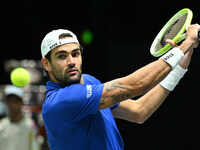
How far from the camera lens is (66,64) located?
2.35 metres

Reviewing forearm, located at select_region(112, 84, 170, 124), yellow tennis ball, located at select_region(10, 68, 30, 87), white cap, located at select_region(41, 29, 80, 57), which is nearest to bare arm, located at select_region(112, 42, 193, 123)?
forearm, located at select_region(112, 84, 170, 124)

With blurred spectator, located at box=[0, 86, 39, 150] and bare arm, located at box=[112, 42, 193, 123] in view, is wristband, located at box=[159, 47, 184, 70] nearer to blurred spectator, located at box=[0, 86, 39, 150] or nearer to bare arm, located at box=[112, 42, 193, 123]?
bare arm, located at box=[112, 42, 193, 123]

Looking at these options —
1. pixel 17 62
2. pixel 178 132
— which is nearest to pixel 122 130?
pixel 178 132

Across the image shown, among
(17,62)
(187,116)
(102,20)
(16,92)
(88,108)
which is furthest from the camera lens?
(17,62)

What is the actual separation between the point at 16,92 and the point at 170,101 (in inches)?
91.1

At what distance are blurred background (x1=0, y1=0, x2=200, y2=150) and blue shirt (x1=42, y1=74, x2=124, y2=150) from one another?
127 inches

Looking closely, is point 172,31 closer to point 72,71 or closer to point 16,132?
point 72,71

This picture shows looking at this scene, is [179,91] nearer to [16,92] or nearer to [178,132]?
[178,132]

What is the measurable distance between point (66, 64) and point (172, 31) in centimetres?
103

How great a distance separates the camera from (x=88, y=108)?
2.21m

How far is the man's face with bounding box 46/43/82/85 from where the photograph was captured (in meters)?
2.34

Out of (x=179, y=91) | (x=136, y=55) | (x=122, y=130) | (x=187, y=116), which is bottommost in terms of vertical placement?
(x=122, y=130)

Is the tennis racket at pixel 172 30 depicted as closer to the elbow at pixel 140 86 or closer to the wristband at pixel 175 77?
the wristband at pixel 175 77

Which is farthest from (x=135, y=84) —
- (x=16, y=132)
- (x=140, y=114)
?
(x=16, y=132)
